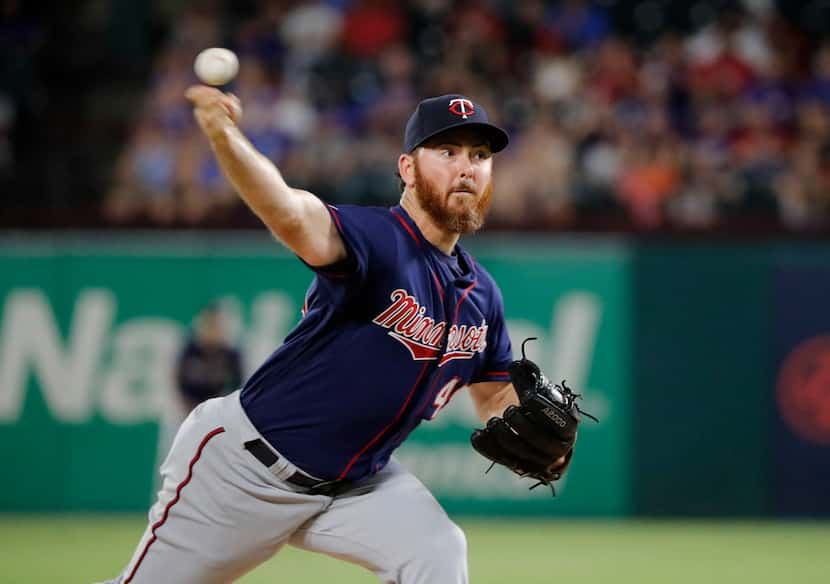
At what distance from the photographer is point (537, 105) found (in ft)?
41.9

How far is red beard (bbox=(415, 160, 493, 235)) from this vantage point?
14.7 ft

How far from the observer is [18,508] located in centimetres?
1091

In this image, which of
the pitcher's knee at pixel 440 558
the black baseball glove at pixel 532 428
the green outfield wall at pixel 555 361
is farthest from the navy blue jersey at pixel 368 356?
the green outfield wall at pixel 555 361

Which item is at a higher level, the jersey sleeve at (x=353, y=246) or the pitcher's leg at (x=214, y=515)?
the jersey sleeve at (x=353, y=246)

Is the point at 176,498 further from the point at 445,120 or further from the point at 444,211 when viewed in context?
the point at 445,120

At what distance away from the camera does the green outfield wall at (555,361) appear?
10977mm

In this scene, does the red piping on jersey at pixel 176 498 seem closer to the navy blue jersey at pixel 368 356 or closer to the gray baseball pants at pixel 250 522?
the gray baseball pants at pixel 250 522

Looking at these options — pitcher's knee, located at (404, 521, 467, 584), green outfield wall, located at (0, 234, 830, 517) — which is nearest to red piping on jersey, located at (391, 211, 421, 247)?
pitcher's knee, located at (404, 521, 467, 584)

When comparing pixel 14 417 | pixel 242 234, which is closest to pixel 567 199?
pixel 242 234

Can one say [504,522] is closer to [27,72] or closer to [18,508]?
[18,508]

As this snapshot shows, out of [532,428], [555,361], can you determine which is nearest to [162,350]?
[555,361]

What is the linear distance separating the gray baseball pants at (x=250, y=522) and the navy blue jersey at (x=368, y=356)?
117 millimetres

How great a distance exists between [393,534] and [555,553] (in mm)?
5196

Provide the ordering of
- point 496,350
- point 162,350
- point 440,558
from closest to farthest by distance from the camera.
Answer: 1. point 440,558
2. point 496,350
3. point 162,350
